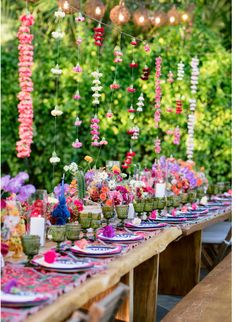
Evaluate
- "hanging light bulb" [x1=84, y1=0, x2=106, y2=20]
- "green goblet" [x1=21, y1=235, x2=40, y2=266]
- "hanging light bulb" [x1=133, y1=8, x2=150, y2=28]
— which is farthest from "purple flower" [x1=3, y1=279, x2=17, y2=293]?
"hanging light bulb" [x1=133, y1=8, x2=150, y2=28]

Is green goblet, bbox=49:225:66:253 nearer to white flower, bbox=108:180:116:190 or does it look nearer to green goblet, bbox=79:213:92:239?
green goblet, bbox=79:213:92:239

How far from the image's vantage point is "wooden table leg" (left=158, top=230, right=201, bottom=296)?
6.02 metres

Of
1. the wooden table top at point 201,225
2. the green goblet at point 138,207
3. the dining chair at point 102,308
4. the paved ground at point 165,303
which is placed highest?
the green goblet at point 138,207

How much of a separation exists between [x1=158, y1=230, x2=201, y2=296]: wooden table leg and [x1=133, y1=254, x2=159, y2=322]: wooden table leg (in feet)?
4.34

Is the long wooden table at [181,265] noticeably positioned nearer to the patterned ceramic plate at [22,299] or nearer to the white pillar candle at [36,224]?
the white pillar candle at [36,224]

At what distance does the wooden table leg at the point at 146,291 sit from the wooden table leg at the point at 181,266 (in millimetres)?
1324

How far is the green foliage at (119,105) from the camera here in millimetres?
9070

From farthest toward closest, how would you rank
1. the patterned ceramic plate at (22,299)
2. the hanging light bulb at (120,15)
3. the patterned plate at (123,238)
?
the hanging light bulb at (120,15)
the patterned plate at (123,238)
the patterned ceramic plate at (22,299)

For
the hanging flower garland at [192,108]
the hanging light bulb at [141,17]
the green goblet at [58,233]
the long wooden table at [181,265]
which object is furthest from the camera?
the hanging flower garland at [192,108]

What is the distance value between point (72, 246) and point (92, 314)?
1.47 metres

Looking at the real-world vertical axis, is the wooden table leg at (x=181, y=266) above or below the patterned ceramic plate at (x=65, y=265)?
below

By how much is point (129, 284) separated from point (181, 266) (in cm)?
231

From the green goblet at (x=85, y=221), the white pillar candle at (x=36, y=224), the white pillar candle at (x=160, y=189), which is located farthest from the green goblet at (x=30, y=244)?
the white pillar candle at (x=160, y=189)

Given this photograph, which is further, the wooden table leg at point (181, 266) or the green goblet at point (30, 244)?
the wooden table leg at point (181, 266)
